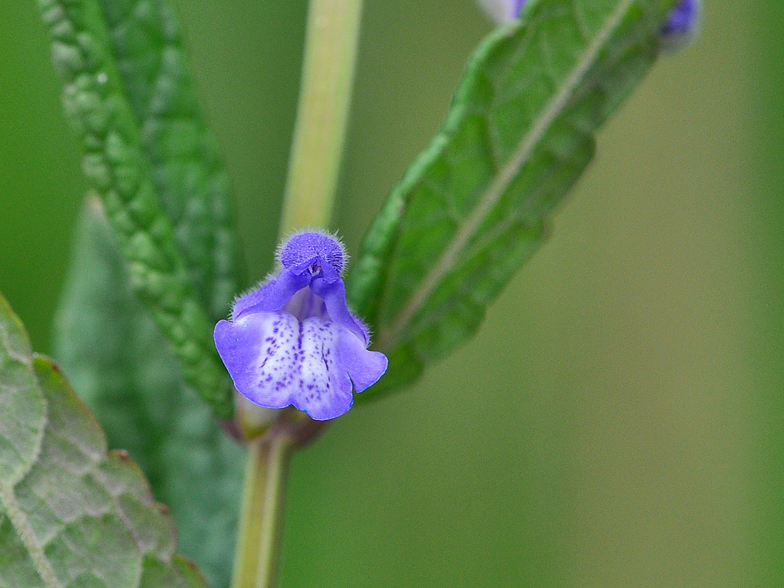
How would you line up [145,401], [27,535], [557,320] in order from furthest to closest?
[557,320], [145,401], [27,535]

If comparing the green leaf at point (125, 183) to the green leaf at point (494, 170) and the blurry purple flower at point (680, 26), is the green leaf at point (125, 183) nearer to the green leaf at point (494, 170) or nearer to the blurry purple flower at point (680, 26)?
the green leaf at point (494, 170)

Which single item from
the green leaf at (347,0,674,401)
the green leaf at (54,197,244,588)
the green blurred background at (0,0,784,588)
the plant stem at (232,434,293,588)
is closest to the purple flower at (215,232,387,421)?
the green leaf at (347,0,674,401)

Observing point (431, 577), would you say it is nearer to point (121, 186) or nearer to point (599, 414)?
point (599, 414)

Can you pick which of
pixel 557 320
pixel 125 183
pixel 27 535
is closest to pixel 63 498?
pixel 27 535

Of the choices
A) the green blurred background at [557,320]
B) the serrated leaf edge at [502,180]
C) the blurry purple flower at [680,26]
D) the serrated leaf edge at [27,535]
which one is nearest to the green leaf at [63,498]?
the serrated leaf edge at [27,535]

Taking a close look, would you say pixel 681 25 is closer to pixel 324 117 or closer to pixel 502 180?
pixel 502 180

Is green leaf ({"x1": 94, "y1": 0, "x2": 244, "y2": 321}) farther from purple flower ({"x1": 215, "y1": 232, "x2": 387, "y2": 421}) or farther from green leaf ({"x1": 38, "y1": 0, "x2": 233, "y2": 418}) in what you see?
purple flower ({"x1": 215, "y1": 232, "x2": 387, "y2": 421})
